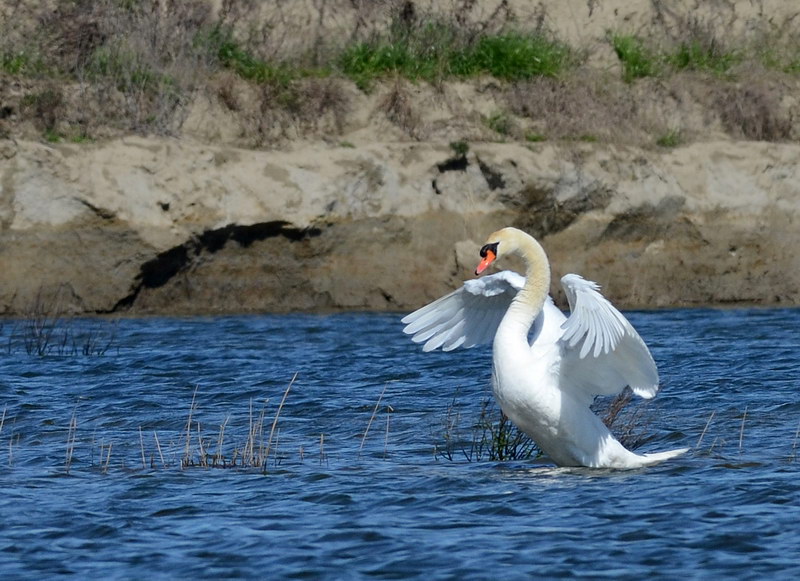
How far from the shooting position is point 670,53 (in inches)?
891

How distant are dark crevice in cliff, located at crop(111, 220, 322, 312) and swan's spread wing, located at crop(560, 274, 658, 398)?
9.42 meters

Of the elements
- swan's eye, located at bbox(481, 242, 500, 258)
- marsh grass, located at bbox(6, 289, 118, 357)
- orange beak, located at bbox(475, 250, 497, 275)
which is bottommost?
marsh grass, located at bbox(6, 289, 118, 357)

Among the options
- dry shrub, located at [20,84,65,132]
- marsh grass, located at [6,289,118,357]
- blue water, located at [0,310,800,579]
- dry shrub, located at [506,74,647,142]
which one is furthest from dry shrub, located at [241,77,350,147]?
blue water, located at [0,310,800,579]

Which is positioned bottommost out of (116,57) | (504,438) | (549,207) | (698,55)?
(504,438)

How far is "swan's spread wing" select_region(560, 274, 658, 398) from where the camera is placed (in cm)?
749

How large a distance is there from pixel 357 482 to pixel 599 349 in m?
1.73

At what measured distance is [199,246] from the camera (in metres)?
17.1

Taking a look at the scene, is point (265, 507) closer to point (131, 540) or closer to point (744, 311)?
point (131, 540)

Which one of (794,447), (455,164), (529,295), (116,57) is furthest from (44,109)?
(794,447)

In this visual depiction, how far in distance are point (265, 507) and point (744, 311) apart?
37.0ft

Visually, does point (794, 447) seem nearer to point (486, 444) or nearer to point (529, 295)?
point (486, 444)

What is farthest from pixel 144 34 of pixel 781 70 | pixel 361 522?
pixel 361 522

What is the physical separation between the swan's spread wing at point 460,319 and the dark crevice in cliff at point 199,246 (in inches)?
317

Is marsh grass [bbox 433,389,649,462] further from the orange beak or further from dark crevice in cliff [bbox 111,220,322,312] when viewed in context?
dark crevice in cliff [bbox 111,220,322,312]
